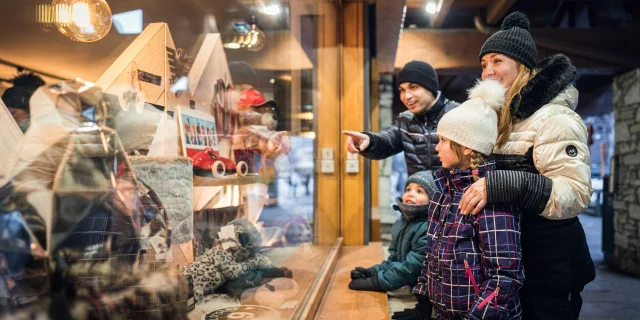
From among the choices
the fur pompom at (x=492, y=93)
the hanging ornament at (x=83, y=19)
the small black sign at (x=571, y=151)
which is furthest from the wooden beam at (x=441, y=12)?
the hanging ornament at (x=83, y=19)

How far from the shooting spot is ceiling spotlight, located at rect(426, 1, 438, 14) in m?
2.63

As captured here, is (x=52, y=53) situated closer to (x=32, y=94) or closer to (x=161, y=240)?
(x=32, y=94)

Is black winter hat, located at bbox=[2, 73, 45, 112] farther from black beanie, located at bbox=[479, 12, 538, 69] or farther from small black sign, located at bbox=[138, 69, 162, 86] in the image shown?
black beanie, located at bbox=[479, 12, 538, 69]

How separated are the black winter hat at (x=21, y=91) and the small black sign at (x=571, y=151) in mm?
1263

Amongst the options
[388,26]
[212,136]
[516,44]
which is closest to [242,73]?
[212,136]

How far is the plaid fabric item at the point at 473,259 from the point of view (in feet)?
4.08

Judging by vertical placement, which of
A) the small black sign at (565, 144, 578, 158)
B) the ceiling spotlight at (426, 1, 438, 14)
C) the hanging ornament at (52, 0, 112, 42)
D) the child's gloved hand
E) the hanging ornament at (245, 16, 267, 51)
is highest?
the ceiling spotlight at (426, 1, 438, 14)

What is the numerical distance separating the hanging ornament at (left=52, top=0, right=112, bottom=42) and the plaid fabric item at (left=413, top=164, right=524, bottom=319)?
1.02 meters

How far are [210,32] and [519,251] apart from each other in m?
1.23

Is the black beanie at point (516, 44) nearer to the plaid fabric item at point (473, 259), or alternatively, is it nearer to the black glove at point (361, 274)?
the plaid fabric item at point (473, 259)

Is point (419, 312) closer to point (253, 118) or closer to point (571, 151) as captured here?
point (571, 151)

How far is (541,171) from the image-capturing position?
4.33ft

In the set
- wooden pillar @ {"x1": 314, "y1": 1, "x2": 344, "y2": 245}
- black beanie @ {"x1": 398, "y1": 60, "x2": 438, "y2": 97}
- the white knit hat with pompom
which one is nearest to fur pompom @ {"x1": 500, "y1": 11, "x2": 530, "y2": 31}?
the white knit hat with pompom

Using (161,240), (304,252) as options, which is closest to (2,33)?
(161,240)
